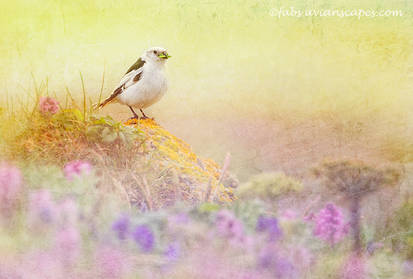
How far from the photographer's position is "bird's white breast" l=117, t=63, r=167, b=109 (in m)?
2.73

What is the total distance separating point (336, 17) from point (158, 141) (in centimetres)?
125

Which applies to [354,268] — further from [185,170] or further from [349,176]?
[185,170]

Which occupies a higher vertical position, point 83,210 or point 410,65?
point 410,65

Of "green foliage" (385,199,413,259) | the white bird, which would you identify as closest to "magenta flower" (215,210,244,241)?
the white bird

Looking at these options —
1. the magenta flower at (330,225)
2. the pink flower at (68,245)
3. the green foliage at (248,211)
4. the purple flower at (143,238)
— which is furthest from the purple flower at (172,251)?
the magenta flower at (330,225)

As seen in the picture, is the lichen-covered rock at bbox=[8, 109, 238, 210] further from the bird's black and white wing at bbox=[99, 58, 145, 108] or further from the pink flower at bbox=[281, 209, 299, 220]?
the pink flower at bbox=[281, 209, 299, 220]

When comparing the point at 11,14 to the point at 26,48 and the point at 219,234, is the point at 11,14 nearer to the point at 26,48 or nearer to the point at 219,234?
the point at 26,48

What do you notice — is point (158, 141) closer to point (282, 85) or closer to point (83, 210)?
point (83, 210)

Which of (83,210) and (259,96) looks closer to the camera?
(83,210)

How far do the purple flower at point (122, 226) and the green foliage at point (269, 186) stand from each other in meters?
0.64

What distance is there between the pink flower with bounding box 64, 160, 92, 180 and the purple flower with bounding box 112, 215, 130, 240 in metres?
0.31

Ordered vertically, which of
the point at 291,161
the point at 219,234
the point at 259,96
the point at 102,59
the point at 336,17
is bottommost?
the point at 219,234

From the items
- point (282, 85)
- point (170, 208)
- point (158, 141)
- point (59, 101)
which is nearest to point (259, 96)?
point (282, 85)

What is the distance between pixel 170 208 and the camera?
2686 mm
